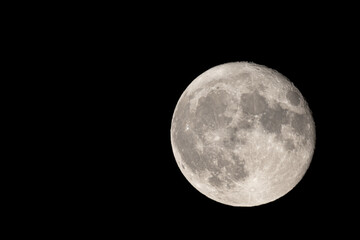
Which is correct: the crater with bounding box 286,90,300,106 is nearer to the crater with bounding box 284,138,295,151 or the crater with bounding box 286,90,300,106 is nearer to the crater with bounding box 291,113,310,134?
the crater with bounding box 291,113,310,134

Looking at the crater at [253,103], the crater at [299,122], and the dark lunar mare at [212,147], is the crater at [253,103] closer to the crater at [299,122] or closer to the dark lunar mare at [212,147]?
the dark lunar mare at [212,147]

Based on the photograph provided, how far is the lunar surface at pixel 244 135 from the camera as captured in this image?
4949mm

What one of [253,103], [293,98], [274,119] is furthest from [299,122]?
[253,103]

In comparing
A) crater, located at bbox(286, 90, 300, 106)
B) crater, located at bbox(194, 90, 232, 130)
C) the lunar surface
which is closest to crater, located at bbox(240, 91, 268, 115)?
the lunar surface

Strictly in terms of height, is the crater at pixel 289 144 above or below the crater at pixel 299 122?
below

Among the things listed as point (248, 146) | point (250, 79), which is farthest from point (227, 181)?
point (250, 79)

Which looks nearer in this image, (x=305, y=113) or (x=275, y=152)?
(x=275, y=152)

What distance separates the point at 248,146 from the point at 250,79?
3.09 ft

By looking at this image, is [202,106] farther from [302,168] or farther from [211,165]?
[302,168]

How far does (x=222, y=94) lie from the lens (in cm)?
513

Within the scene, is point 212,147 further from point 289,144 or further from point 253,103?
point 289,144

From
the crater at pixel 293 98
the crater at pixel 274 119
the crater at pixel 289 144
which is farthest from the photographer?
the crater at pixel 293 98

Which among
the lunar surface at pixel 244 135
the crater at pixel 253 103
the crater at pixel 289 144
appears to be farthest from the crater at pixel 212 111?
the crater at pixel 289 144

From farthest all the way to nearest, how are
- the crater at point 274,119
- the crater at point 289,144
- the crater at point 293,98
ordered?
the crater at point 293,98, the crater at point 289,144, the crater at point 274,119
